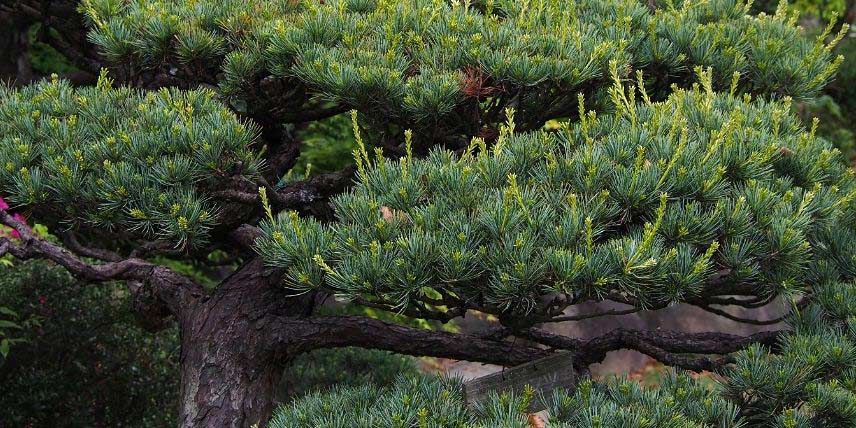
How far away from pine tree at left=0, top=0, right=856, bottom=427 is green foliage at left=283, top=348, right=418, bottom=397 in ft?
4.23

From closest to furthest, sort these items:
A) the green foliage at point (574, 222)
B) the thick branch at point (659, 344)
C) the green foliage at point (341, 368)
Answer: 1. the green foliage at point (574, 222)
2. the thick branch at point (659, 344)
3. the green foliage at point (341, 368)

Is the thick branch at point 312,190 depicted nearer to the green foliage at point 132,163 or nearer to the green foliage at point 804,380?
the green foliage at point 132,163

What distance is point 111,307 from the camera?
487 cm

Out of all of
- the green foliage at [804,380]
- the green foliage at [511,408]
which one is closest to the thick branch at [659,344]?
the green foliage at [804,380]

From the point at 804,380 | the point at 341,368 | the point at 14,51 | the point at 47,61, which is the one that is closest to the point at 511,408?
the point at 804,380

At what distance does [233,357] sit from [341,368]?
60.9 inches

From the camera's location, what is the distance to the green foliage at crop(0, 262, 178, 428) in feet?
14.9

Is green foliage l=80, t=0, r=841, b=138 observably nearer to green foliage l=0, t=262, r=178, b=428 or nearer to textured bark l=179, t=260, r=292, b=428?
textured bark l=179, t=260, r=292, b=428

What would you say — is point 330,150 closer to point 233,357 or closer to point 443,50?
point 233,357

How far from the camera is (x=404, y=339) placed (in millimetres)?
3215

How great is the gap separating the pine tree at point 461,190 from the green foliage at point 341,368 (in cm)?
129

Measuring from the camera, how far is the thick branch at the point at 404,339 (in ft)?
10.5

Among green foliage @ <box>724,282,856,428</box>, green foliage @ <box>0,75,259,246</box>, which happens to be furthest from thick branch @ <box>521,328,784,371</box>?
green foliage @ <box>0,75,259,246</box>

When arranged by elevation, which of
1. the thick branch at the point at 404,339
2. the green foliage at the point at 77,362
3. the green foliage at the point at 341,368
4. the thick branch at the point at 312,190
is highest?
the thick branch at the point at 312,190
